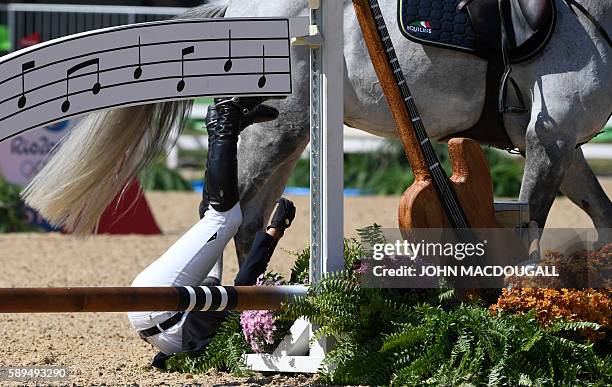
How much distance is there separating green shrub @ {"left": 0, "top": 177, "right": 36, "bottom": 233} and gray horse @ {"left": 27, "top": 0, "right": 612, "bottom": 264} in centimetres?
506

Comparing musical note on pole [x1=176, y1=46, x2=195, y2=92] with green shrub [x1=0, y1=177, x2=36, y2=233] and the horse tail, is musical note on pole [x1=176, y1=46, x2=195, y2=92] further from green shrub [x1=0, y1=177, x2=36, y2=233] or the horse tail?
green shrub [x1=0, y1=177, x2=36, y2=233]

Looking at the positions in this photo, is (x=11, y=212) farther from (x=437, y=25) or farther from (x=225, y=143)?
(x=225, y=143)

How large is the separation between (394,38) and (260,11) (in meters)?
0.60

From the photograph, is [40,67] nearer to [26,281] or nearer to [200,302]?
[200,302]

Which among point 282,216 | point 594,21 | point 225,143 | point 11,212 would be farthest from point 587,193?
point 11,212

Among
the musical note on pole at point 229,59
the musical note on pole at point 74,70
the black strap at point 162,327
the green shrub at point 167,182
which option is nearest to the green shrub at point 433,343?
the black strap at point 162,327

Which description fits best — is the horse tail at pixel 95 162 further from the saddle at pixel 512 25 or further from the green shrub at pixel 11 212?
the green shrub at pixel 11 212

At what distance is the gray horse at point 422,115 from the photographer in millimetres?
4355

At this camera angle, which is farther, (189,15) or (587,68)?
(189,15)

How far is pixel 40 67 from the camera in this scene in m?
3.38

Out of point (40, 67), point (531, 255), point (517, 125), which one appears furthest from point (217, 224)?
point (517, 125)

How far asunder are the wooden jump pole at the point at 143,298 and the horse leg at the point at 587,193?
181 centimetres

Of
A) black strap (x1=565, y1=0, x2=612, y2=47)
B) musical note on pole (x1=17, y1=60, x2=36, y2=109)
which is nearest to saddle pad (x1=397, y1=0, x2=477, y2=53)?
black strap (x1=565, y1=0, x2=612, y2=47)

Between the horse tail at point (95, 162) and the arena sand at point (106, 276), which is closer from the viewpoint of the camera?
the arena sand at point (106, 276)
